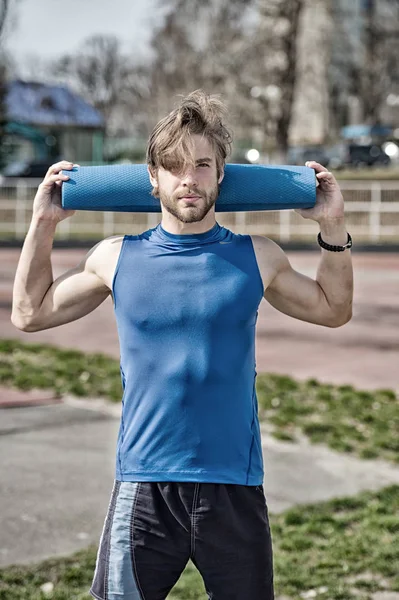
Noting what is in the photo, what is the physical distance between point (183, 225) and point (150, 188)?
21 centimetres

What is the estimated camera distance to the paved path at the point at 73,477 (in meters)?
5.14

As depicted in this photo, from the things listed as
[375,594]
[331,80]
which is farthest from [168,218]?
[331,80]

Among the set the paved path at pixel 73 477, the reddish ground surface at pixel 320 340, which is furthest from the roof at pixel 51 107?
the paved path at pixel 73 477

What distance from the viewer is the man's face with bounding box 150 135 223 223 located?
274 cm

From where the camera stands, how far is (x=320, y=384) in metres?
8.72

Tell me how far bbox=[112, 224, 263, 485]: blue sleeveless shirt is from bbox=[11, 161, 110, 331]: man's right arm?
0.64ft

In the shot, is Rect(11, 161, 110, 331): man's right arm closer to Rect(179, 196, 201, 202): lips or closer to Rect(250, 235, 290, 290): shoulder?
Rect(179, 196, 201, 202): lips

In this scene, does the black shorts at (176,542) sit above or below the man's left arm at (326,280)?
below

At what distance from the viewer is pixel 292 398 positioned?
8.09 metres

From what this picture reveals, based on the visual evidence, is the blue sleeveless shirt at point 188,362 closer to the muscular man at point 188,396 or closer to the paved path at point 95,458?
the muscular man at point 188,396

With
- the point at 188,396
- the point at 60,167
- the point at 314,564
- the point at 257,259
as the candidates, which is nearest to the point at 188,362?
the point at 188,396

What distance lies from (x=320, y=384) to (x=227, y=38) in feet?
100

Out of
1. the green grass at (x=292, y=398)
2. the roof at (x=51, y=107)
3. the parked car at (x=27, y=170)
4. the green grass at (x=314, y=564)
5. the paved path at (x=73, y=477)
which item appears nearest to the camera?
the green grass at (x=314, y=564)

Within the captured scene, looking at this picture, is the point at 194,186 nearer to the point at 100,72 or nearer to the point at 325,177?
the point at 325,177
